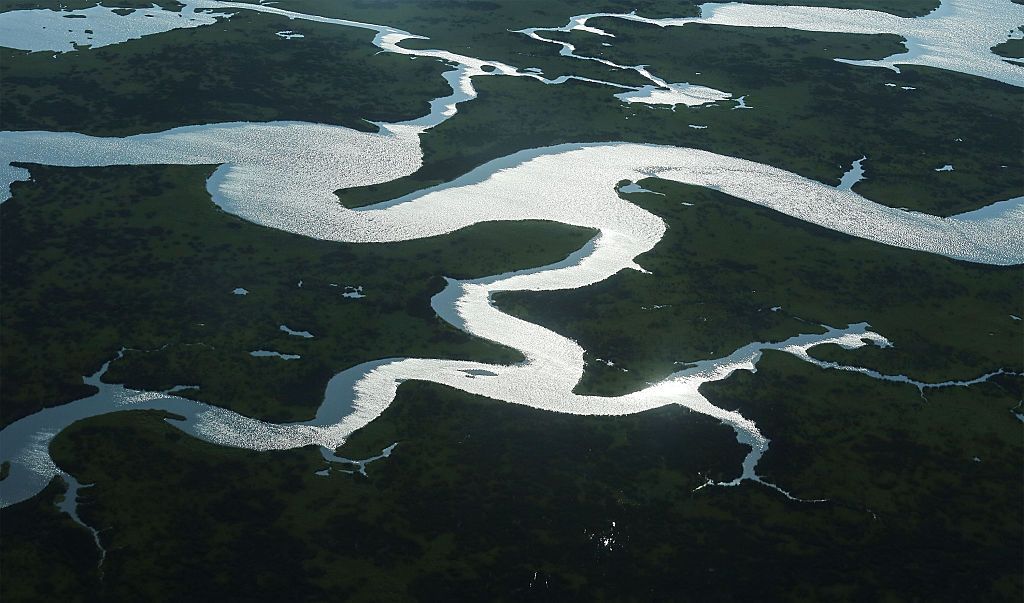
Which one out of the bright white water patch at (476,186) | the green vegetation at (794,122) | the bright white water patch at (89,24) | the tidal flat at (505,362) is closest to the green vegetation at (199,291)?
the tidal flat at (505,362)

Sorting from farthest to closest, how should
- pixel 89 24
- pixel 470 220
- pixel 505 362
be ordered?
1. pixel 89 24
2. pixel 470 220
3. pixel 505 362

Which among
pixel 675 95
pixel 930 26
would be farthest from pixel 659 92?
pixel 930 26

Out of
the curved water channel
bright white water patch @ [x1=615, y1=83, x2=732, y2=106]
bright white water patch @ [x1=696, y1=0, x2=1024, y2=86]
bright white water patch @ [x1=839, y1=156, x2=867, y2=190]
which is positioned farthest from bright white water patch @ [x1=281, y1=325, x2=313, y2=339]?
bright white water patch @ [x1=696, y1=0, x2=1024, y2=86]

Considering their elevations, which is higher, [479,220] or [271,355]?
[479,220]

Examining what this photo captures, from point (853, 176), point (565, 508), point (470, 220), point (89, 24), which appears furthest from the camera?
point (89, 24)

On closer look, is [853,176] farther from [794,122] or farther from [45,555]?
[45,555]

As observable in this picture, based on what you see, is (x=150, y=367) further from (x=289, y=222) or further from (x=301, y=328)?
(x=289, y=222)
